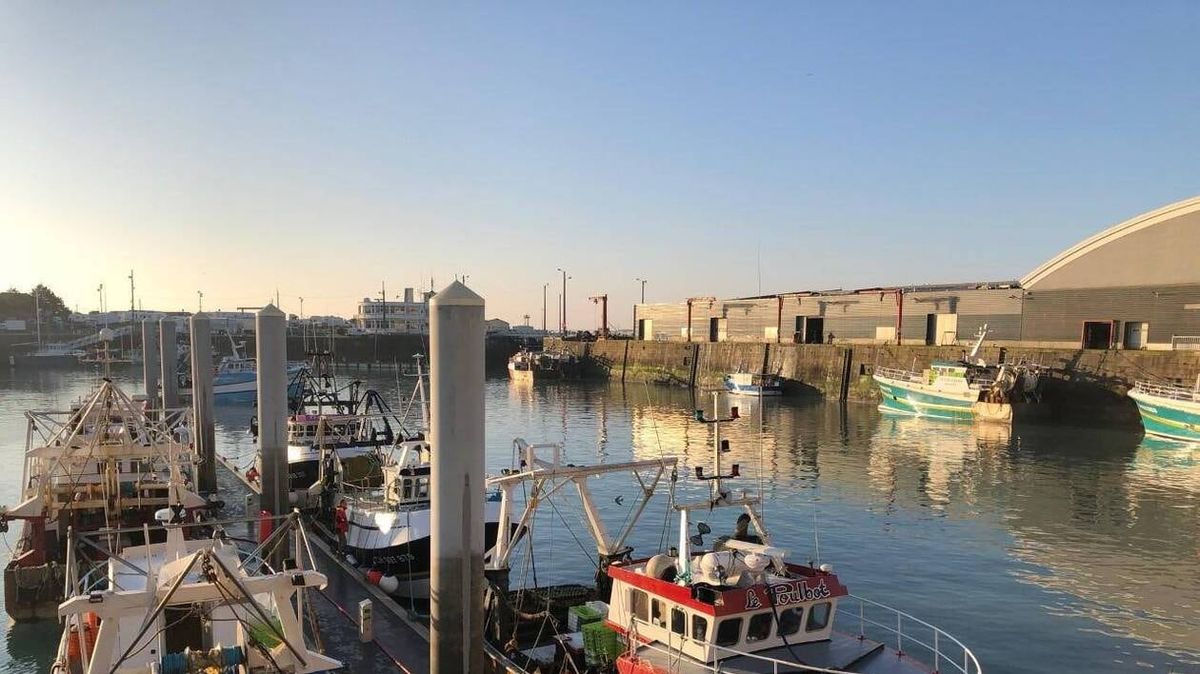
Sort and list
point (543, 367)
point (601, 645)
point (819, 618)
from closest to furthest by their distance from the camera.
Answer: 1. point (819, 618)
2. point (601, 645)
3. point (543, 367)

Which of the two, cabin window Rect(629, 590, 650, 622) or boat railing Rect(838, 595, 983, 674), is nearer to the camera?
cabin window Rect(629, 590, 650, 622)

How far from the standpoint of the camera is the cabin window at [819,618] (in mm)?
13602

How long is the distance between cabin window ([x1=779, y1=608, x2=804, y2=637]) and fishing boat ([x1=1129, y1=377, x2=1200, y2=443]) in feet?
174

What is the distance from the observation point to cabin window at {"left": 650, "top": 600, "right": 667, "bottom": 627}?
44.5 ft

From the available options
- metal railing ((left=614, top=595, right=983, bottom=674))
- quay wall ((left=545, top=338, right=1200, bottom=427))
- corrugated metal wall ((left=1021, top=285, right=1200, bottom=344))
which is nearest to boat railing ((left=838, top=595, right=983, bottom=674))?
metal railing ((left=614, top=595, right=983, bottom=674))

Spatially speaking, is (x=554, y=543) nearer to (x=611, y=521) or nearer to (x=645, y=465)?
(x=611, y=521)

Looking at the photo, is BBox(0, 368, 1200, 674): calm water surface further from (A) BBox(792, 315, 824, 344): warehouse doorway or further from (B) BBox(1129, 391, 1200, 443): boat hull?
(A) BBox(792, 315, 824, 344): warehouse doorway

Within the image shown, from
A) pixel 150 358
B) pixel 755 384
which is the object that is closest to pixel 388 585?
pixel 150 358

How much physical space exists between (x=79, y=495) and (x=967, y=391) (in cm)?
6157

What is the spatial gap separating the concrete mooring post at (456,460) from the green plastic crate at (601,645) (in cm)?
245

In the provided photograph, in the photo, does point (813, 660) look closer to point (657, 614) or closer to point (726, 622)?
point (726, 622)

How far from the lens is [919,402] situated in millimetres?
68000

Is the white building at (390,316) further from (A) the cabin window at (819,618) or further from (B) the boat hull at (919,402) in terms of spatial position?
(A) the cabin window at (819,618)

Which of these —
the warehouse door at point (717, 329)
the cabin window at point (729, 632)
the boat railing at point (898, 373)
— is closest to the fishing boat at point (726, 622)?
the cabin window at point (729, 632)
